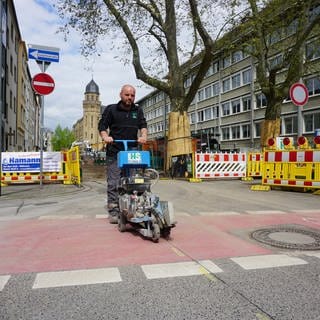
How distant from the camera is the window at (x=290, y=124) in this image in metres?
38.1

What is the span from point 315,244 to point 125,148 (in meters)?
2.87

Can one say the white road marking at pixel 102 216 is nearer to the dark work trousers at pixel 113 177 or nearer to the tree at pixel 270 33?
the dark work trousers at pixel 113 177

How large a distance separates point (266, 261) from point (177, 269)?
3.26 feet

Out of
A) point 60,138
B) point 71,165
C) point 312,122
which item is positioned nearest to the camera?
point 71,165

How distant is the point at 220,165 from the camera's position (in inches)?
650

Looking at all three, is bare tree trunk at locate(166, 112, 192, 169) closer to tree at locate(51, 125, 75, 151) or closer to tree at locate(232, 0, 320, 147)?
tree at locate(232, 0, 320, 147)

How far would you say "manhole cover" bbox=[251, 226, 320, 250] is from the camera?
4.64m

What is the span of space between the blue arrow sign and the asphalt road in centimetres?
547

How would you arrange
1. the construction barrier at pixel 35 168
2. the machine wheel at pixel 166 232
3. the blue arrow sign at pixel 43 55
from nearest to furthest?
the machine wheel at pixel 166 232, the blue arrow sign at pixel 43 55, the construction barrier at pixel 35 168

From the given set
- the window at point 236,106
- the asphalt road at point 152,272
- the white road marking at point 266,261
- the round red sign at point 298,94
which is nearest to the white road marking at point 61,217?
the asphalt road at point 152,272

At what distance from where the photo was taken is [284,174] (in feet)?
38.5

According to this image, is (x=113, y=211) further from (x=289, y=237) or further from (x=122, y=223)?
(x=289, y=237)

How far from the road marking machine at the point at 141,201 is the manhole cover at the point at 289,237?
4.23ft

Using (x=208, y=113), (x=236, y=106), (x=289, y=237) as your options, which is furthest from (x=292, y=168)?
(x=208, y=113)
